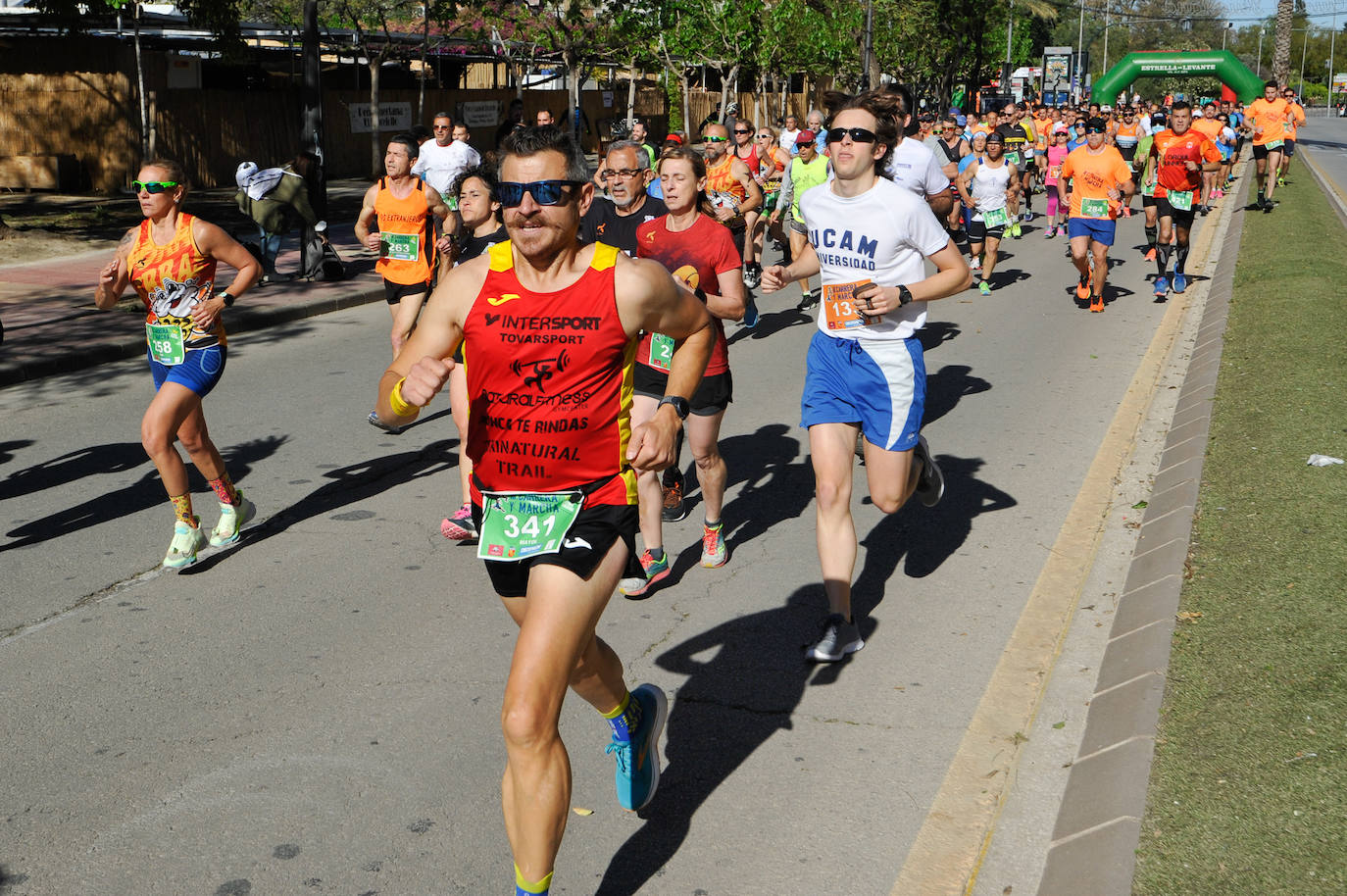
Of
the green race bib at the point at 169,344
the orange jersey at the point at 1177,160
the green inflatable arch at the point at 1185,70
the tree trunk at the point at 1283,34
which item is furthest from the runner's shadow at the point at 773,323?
the tree trunk at the point at 1283,34

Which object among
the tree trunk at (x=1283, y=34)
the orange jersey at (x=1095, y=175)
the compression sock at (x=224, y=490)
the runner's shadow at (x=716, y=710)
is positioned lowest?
the runner's shadow at (x=716, y=710)

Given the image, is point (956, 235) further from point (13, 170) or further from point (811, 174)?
point (13, 170)

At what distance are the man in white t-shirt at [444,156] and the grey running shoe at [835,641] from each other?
30.3 ft

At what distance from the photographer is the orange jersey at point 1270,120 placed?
24703 mm

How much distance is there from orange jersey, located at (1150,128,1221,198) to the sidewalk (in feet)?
28.1

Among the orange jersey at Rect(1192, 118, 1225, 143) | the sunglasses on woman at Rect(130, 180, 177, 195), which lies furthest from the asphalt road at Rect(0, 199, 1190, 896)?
the orange jersey at Rect(1192, 118, 1225, 143)

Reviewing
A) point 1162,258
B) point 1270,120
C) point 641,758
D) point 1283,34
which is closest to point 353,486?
point 641,758

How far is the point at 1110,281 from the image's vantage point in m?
16.2

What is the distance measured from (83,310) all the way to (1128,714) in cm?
1222

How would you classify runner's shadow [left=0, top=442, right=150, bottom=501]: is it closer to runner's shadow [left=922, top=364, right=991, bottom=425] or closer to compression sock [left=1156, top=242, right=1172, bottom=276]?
runner's shadow [left=922, top=364, right=991, bottom=425]

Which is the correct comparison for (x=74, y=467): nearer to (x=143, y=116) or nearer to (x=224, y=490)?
(x=224, y=490)

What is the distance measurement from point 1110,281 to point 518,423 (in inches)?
557

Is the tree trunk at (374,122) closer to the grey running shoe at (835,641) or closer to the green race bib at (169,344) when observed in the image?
the green race bib at (169,344)

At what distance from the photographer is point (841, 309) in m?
5.55
